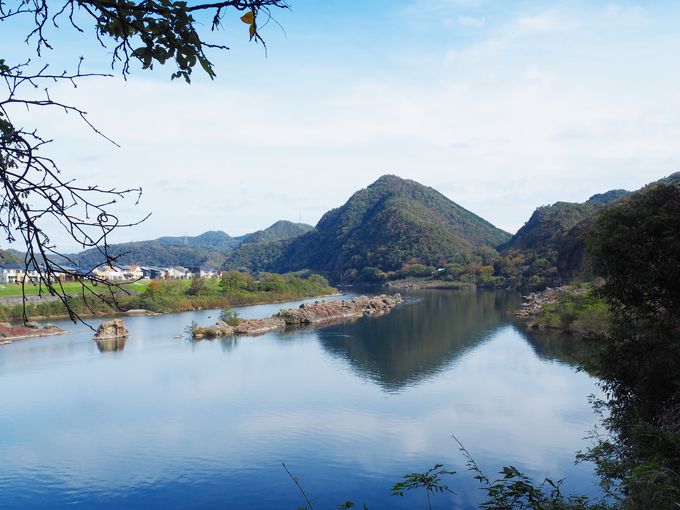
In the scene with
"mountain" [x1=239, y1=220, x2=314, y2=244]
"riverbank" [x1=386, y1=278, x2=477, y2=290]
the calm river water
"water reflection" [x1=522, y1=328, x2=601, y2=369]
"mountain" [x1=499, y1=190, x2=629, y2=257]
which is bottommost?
the calm river water

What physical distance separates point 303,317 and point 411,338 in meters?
7.74

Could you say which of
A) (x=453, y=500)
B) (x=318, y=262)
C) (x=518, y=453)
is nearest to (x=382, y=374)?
(x=518, y=453)

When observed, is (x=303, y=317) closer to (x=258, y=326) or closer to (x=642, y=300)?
(x=258, y=326)

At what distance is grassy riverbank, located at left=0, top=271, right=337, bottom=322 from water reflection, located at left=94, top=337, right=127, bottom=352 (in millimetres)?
3964

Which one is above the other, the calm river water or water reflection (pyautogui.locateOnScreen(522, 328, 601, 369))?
water reflection (pyautogui.locateOnScreen(522, 328, 601, 369))

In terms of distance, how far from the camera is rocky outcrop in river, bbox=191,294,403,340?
2486cm

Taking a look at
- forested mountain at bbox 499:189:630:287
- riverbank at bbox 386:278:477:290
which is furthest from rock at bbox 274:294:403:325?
riverbank at bbox 386:278:477:290

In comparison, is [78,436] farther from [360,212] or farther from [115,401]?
[360,212]

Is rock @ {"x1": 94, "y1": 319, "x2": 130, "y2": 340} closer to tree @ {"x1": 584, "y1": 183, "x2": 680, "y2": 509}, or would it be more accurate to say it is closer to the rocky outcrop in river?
the rocky outcrop in river

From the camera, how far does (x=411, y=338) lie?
2317 centimetres

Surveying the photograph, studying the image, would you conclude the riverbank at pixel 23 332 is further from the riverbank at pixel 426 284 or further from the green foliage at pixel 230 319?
the riverbank at pixel 426 284

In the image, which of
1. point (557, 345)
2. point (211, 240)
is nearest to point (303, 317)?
point (557, 345)

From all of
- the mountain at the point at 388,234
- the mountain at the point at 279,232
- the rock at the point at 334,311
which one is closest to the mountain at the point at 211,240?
the mountain at the point at 279,232

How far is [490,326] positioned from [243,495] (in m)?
19.8
